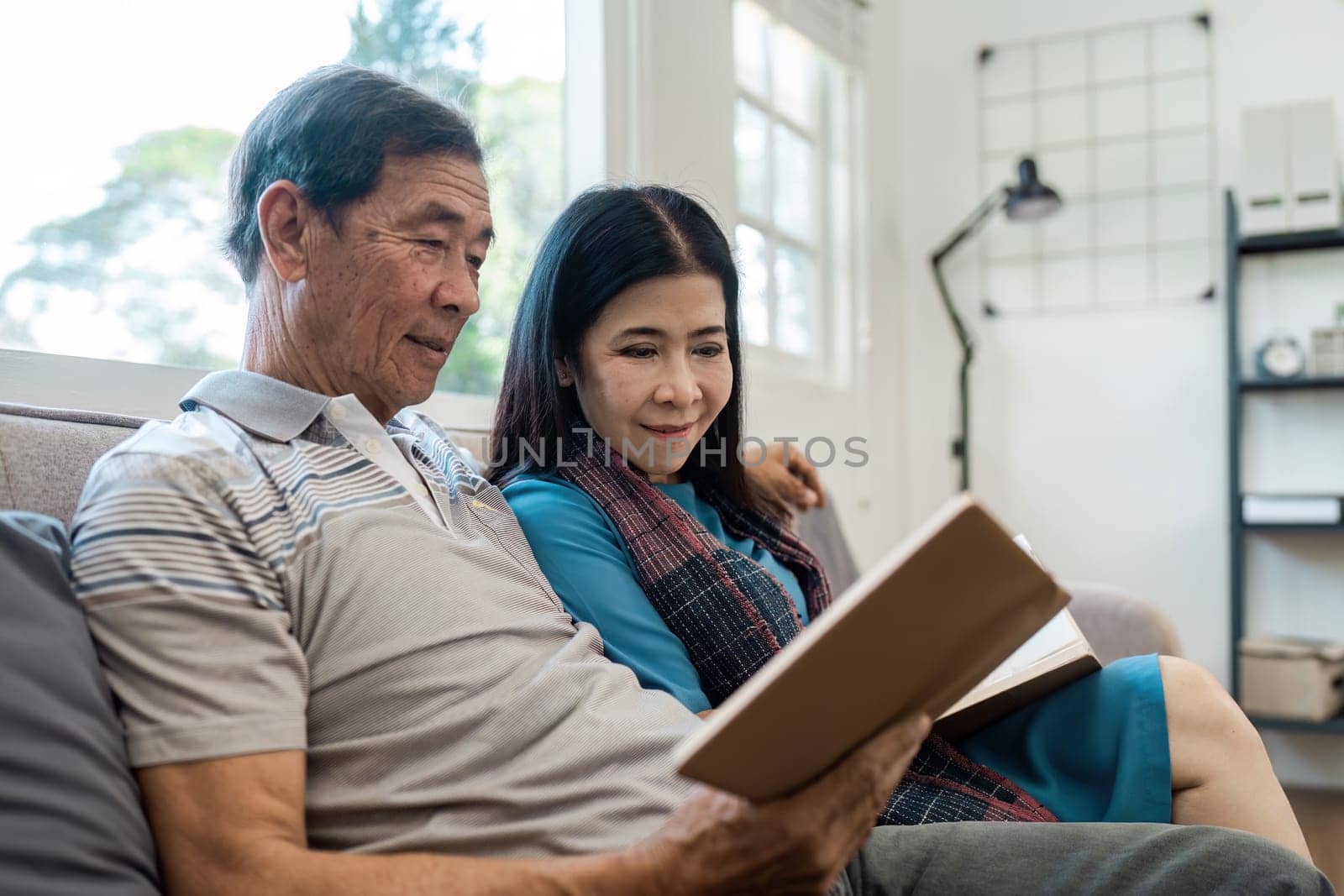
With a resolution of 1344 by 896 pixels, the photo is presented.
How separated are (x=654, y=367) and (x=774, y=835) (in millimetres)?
703

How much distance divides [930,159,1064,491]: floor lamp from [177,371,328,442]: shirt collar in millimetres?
2528

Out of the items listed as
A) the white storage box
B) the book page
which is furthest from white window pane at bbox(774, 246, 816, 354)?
the book page

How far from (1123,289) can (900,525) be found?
1015 millimetres

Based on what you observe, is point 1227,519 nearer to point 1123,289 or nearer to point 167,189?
point 1123,289

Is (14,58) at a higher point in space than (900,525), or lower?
higher

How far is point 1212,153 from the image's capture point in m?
3.29

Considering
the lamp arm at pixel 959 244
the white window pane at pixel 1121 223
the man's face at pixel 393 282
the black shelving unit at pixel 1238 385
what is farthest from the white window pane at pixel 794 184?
the man's face at pixel 393 282

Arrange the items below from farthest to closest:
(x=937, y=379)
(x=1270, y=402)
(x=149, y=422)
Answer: (x=937, y=379) → (x=1270, y=402) → (x=149, y=422)

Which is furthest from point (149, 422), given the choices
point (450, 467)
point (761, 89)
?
point (761, 89)

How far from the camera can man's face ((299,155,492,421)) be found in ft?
3.50

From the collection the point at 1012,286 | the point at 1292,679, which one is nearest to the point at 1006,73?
the point at 1012,286

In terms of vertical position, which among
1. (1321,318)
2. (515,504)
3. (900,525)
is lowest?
(900,525)

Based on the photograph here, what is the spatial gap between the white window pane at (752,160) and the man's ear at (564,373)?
1.55 meters

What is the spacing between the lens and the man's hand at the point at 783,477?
5.46ft
